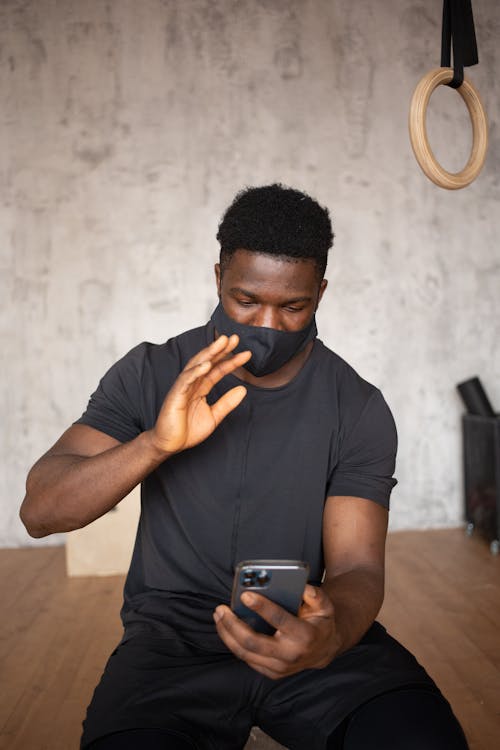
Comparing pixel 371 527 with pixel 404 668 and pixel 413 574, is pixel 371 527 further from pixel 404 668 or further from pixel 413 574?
pixel 413 574

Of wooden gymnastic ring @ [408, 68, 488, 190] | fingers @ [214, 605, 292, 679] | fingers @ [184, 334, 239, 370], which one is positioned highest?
wooden gymnastic ring @ [408, 68, 488, 190]

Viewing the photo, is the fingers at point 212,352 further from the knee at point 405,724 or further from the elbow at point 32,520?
the knee at point 405,724

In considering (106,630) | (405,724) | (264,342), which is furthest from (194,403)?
(106,630)

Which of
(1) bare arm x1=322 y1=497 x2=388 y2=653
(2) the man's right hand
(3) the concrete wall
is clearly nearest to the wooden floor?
(3) the concrete wall

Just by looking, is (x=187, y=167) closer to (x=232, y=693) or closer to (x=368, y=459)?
(x=368, y=459)

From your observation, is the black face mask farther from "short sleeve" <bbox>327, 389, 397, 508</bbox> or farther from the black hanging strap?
the black hanging strap

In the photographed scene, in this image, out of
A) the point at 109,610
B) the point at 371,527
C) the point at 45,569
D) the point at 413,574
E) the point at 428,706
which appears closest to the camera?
the point at 428,706

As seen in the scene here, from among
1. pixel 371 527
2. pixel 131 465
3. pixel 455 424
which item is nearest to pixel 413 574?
pixel 455 424

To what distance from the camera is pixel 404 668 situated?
1358mm

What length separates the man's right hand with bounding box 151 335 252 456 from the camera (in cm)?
122

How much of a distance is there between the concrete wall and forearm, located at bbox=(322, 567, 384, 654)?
9.25 ft

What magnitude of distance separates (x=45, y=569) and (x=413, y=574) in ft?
5.49

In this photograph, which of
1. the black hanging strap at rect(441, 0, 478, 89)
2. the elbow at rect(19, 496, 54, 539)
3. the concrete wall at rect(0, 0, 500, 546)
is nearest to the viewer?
the elbow at rect(19, 496, 54, 539)

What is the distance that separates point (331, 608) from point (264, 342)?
20.1 inches
